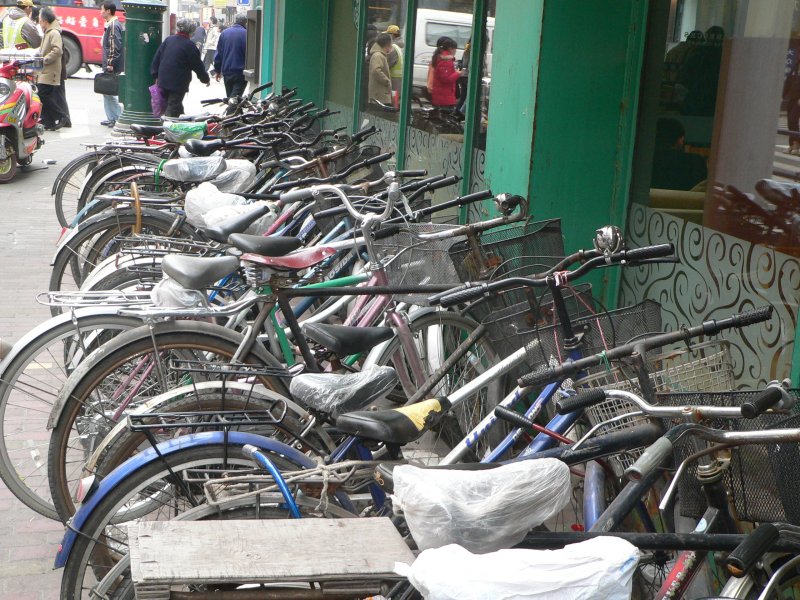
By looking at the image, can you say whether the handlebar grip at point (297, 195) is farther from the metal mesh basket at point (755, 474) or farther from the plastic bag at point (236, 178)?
the metal mesh basket at point (755, 474)

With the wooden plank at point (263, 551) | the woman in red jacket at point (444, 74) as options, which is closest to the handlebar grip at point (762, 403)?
the wooden plank at point (263, 551)

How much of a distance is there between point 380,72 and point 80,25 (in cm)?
2172

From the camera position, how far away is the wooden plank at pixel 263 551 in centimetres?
199

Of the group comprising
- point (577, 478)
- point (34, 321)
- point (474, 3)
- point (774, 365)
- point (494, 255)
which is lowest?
point (34, 321)

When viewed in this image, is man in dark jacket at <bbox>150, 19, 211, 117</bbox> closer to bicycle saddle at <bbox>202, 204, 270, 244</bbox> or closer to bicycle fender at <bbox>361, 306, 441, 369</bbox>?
bicycle saddle at <bbox>202, 204, 270, 244</bbox>

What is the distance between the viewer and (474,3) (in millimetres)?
6535

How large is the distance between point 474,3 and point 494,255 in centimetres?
308

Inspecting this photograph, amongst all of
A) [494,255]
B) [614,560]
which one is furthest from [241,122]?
[614,560]

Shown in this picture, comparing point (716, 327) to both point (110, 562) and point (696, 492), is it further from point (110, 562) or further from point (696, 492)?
point (110, 562)

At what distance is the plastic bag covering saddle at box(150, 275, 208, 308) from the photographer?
399cm

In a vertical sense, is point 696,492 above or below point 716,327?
below

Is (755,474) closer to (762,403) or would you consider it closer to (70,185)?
(762,403)

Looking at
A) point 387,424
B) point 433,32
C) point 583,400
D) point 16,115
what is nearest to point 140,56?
point 16,115

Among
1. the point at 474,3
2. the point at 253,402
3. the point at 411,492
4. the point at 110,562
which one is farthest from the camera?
the point at 474,3
